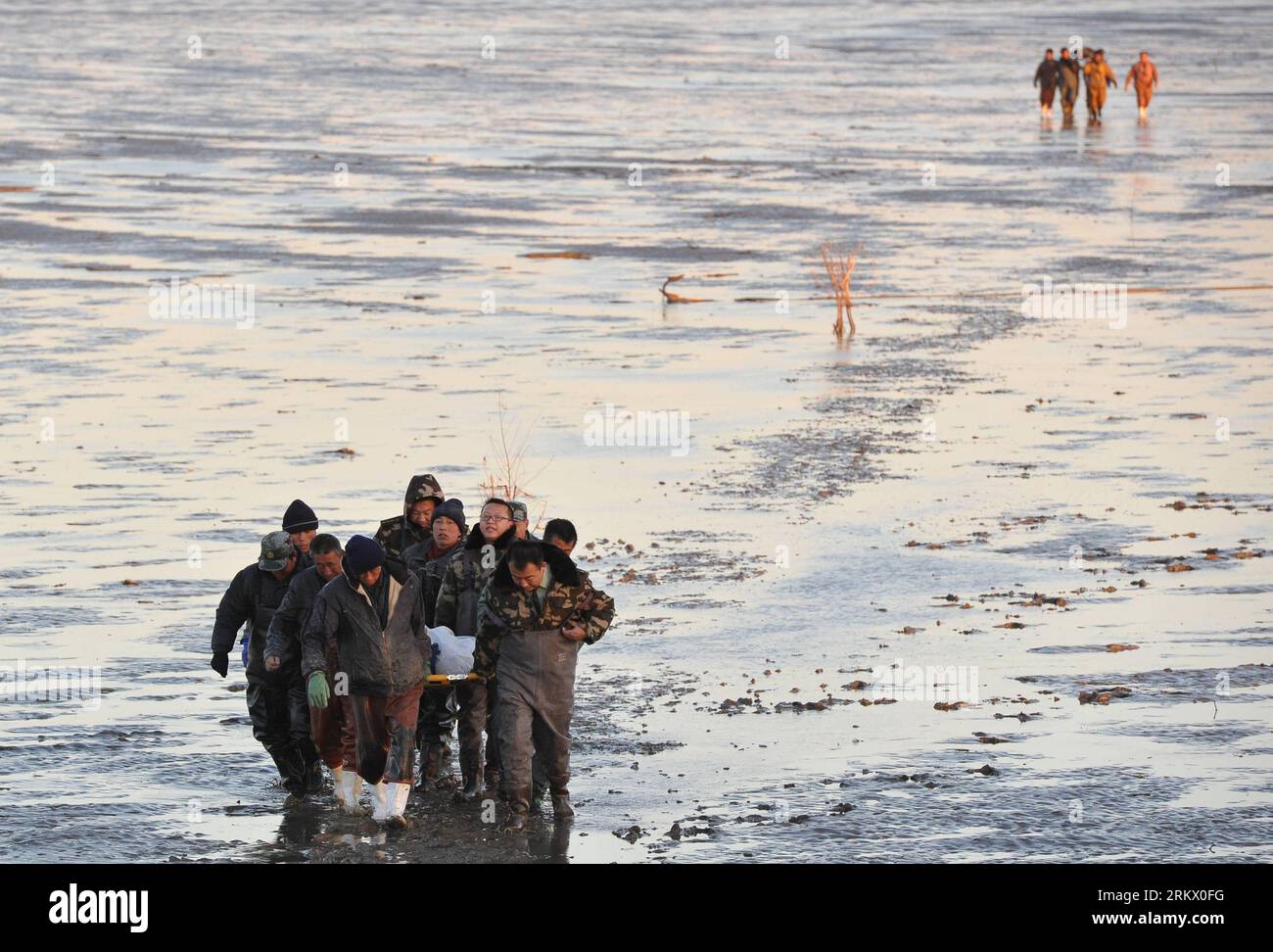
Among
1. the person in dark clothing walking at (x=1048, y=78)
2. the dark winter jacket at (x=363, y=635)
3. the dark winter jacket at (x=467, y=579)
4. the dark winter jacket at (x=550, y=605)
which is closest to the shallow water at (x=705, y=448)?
the dark winter jacket at (x=363, y=635)

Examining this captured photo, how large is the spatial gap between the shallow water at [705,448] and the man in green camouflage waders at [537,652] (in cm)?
32

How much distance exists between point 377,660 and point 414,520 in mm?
1305

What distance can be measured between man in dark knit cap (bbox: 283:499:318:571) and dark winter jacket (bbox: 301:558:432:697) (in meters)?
0.64

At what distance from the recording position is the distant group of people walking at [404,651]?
10219 millimetres

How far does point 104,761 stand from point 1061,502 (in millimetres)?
7777

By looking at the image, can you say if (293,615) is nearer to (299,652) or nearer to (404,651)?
(299,652)

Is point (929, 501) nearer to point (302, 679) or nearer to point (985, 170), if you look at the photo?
point (302, 679)

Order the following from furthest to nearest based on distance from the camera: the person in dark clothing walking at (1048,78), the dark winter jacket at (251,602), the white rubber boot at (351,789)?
1. the person in dark clothing walking at (1048,78)
2. the dark winter jacket at (251,602)
3. the white rubber boot at (351,789)

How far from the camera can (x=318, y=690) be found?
10141 millimetres

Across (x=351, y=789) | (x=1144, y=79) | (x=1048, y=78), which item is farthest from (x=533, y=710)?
(x=1048, y=78)

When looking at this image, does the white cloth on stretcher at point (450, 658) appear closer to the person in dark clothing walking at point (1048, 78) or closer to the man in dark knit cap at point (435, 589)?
the man in dark knit cap at point (435, 589)

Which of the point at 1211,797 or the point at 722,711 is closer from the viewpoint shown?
the point at 1211,797

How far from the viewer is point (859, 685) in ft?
40.7
